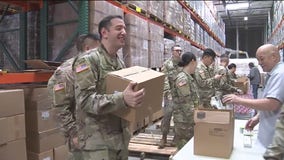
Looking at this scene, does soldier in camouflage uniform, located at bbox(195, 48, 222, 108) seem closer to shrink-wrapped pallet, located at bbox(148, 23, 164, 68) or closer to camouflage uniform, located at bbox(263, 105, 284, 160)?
shrink-wrapped pallet, located at bbox(148, 23, 164, 68)

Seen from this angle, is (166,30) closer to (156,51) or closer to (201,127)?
(156,51)

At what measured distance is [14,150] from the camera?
334 centimetres

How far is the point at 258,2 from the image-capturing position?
66.8 ft

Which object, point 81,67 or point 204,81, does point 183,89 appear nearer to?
point 204,81

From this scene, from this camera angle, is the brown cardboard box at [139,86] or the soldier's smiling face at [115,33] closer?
the brown cardboard box at [139,86]

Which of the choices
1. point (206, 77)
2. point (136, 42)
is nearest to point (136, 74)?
point (136, 42)

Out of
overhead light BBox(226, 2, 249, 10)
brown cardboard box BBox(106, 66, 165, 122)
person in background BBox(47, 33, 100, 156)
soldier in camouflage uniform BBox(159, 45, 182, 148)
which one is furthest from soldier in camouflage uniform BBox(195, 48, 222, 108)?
overhead light BBox(226, 2, 249, 10)

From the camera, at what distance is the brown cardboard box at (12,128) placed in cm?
321

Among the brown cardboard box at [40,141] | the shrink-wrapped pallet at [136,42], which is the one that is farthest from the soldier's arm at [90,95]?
the shrink-wrapped pallet at [136,42]

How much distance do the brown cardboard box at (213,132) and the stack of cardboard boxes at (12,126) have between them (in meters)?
2.05

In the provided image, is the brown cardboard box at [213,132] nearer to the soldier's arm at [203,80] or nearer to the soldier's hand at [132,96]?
the soldier's hand at [132,96]

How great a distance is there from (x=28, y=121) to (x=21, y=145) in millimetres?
463

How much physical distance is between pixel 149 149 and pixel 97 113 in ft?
10.9

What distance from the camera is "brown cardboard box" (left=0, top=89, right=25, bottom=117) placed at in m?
3.24
